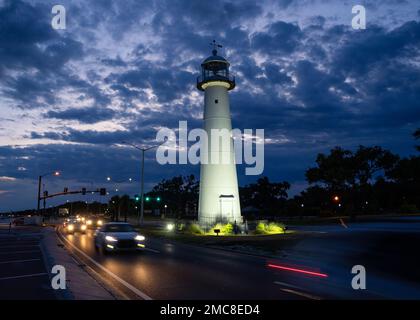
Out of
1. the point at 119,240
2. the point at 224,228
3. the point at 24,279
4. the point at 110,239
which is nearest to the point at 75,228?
the point at 224,228

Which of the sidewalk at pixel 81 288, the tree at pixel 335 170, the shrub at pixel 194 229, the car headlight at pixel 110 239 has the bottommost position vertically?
the shrub at pixel 194 229

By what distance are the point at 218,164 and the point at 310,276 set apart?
26.4 m

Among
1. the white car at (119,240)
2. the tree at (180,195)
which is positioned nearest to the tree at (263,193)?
the tree at (180,195)

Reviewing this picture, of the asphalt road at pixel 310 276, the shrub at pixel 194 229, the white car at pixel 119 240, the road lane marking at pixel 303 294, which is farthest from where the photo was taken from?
the shrub at pixel 194 229

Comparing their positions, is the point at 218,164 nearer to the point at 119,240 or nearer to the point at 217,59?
the point at 217,59

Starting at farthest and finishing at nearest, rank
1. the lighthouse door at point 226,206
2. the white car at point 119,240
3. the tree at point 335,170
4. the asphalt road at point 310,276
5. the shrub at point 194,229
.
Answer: the tree at point 335,170
the lighthouse door at point 226,206
the shrub at point 194,229
the white car at point 119,240
the asphalt road at point 310,276

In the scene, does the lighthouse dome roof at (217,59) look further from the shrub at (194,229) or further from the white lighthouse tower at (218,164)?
the shrub at (194,229)

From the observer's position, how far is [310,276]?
12578mm

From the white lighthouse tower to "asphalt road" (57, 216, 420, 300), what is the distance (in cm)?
2196

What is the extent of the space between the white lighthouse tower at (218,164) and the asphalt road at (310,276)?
21958 millimetres

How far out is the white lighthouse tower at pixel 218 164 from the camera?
38.5 metres

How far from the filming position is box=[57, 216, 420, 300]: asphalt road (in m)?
7.95

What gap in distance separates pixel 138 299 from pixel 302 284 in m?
4.52
